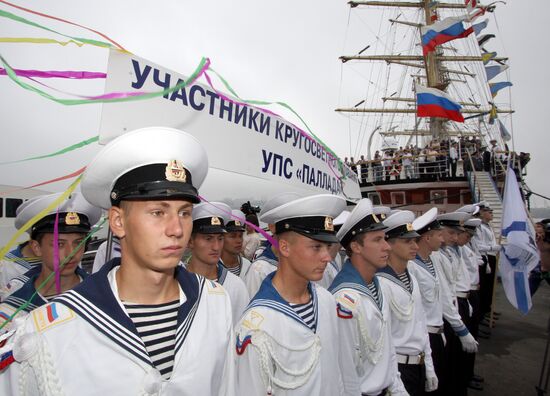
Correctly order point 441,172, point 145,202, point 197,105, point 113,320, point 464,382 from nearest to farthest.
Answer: point 113,320, point 145,202, point 197,105, point 464,382, point 441,172

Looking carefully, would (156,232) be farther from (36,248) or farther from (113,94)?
(36,248)

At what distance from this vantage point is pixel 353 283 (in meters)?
2.91

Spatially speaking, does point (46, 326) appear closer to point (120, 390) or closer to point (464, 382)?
point (120, 390)

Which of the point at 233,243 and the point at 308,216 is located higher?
the point at 308,216

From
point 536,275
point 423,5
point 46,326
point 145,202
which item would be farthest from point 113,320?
point 423,5

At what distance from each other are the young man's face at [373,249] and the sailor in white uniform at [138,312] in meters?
1.70

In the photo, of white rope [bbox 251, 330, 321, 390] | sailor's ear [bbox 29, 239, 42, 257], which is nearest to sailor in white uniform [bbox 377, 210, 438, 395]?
white rope [bbox 251, 330, 321, 390]

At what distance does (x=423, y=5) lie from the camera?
29.4 metres

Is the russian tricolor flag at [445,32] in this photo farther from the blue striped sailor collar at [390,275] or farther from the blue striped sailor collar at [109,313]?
the blue striped sailor collar at [109,313]

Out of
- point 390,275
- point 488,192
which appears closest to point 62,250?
point 390,275

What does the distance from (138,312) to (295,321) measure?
3.41ft

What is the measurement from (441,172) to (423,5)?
1759cm

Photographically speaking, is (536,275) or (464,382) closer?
(464,382)

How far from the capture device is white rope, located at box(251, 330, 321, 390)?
6.50 ft
